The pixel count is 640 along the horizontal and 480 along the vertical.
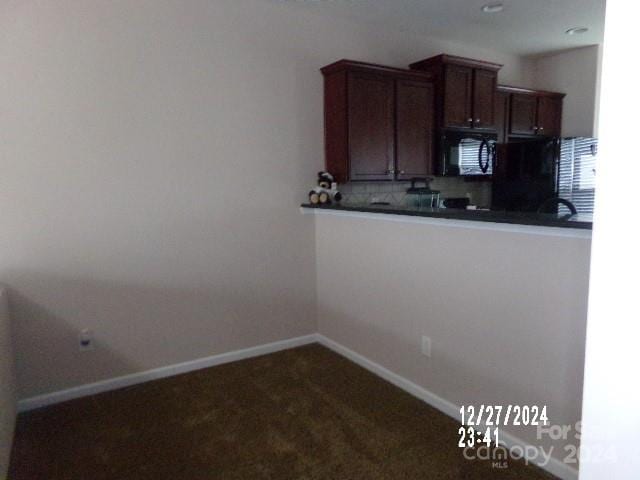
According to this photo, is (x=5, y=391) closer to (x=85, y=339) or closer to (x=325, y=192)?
(x=85, y=339)

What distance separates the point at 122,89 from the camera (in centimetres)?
276

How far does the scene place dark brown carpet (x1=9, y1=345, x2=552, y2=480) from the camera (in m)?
2.03

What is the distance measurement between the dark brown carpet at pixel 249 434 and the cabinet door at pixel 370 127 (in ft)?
5.36

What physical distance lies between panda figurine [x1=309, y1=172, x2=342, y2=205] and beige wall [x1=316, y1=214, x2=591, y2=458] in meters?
0.18

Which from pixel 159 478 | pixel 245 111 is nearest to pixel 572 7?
pixel 245 111

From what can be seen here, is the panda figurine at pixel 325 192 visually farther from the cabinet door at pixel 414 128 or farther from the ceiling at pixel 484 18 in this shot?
the ceiling at pixel 484 18

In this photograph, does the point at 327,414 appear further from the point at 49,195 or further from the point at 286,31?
the point at 286,31

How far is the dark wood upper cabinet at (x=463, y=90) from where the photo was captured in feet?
12.6

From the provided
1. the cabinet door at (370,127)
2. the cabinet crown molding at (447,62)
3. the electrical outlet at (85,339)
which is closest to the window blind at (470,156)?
the cabinet crown molding at (447,62)

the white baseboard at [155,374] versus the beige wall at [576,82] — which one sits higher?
the beige wall at [576,82]

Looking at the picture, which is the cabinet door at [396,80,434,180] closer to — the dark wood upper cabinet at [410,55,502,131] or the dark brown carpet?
the dark wood upper cabinet at [410,55,502,131]

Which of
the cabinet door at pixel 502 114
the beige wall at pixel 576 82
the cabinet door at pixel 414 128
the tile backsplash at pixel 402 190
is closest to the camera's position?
the cabinet door at pixel 414 128

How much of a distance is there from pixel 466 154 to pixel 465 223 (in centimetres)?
208

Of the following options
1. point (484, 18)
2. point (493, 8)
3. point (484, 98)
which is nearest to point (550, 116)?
point (484, 98)
